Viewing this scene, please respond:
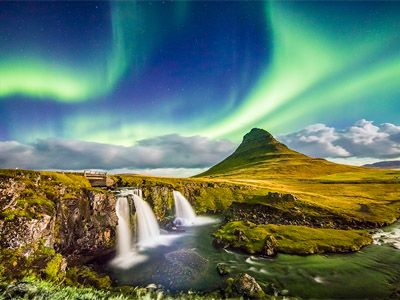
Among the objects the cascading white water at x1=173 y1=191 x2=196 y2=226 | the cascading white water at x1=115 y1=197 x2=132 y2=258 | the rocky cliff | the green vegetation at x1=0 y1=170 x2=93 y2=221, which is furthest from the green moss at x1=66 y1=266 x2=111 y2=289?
the cascading white water at x1=173 y1=191 x2=196 y2=226

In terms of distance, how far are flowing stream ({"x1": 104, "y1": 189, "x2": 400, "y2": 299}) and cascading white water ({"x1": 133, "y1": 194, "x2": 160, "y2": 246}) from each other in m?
5.50

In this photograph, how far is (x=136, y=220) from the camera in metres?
43.5

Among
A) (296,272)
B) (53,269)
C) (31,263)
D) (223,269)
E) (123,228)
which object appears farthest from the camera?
(123,228)

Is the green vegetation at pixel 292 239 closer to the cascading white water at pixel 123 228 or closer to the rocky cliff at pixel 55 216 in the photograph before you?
the cascading white water at pixel 123 228

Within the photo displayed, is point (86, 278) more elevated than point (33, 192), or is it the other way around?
point (33, 192)

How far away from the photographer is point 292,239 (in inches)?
1443

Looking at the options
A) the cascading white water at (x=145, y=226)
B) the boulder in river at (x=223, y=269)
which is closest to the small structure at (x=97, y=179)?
the cascading white water at (x=145, y=226)

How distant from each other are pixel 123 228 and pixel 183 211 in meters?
27.6

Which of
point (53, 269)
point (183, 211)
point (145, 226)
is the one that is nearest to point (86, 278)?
point (53, 269)

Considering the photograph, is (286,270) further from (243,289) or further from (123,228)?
(123,228)

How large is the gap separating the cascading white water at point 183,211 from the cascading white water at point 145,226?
11098 millimetres

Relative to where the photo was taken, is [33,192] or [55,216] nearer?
[33,192]

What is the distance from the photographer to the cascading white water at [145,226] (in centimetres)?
4228

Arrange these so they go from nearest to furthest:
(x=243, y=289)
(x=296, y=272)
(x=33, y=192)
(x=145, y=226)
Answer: (x=243, y=289)
(x=296, y=272)
(x=33, y=192)
(x=145, y=226)
